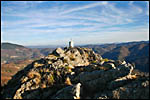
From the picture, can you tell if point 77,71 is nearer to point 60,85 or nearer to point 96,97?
point 60,85

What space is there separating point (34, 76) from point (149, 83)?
25822mm

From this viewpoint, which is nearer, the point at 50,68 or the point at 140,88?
the point at 140,88

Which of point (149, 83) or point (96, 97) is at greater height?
point (149, 83)

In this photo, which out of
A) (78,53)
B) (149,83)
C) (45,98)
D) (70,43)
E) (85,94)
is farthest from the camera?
(70,43)

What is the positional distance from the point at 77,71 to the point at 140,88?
17.3 metres

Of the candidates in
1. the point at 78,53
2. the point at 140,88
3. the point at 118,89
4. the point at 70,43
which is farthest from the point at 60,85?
the point at 70,43

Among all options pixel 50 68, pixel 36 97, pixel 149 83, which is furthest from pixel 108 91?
pixel 50 68

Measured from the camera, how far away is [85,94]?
26781mm

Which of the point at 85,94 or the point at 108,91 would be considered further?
the point at 85,94

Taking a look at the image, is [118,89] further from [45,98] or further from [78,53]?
[78,53]

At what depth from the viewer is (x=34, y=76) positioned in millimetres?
35844

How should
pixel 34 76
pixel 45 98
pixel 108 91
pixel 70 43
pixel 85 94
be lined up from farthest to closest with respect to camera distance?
A: pixel 70 43
pixel 34 76
pixel 45 98
pixel 85 94
pixel 108 91

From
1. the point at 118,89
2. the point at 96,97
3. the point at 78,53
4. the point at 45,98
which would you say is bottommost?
the point at 45,98

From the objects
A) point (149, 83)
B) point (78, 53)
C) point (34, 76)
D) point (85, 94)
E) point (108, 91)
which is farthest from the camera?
point (78, 53)
